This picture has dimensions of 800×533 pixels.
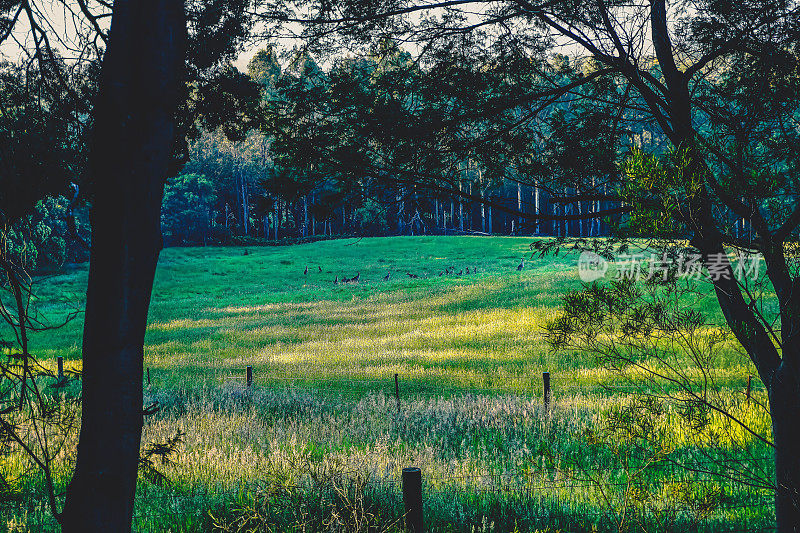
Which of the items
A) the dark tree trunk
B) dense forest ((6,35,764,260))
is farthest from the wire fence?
dense forest ((6,35,764,260))

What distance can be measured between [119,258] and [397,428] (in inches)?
258

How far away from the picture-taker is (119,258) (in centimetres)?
298

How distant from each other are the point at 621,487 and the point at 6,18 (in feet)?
23.4

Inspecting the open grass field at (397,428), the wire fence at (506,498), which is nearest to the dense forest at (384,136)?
the open grass field at (397,428)

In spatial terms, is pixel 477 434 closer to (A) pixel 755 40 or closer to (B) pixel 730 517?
(B) pixel 730 517

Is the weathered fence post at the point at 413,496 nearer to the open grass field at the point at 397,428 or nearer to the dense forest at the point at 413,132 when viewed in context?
the open grass field at the point at 397,428

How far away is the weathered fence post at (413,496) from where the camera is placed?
14.8ft

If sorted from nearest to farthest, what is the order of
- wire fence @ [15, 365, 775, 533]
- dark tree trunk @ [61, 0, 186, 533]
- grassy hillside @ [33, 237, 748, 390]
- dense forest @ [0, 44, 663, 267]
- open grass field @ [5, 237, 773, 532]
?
dark tree trunk @ [61, 0, 186, 533] < dense forest @ [0, 44, 663, 267] < wire fence @ [15, 365, 775, 533] < open grass field @ [5, 237, 773, 532] < grassy hillside @ [33, 237, 748, 390]

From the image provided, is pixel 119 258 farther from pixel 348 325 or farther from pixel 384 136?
pixel 348 325

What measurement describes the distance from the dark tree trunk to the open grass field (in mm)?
1070

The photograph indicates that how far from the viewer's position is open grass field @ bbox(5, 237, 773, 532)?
5238 mm

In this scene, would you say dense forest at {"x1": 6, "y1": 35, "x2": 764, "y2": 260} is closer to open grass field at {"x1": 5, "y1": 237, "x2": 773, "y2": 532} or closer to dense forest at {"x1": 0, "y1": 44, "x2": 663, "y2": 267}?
dense forest at {"x1": 0, "y1": 44, "x2": 663, "y2": 267}

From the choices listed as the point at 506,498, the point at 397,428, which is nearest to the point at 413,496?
the point at 506,498

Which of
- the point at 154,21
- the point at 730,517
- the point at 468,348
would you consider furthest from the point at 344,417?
the point at 468,348
